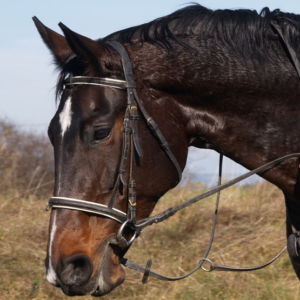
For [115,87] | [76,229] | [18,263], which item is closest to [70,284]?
[76,229]

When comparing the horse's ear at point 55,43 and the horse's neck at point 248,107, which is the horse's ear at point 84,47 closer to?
the horse's ear at point 55,43

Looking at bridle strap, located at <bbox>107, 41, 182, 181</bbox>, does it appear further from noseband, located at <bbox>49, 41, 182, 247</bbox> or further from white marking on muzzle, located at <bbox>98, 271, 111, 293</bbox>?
white marking on muzzle, located at <bbox>98, 271, 111, 293</bbox>

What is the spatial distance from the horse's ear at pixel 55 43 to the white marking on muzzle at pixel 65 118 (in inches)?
13.5

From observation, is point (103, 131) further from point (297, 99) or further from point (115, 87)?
point (297, 99)

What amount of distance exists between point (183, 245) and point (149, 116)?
4.21 m

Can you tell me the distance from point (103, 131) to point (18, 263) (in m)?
3.70

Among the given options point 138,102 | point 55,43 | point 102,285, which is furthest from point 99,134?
point 102,285

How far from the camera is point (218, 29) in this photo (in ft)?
12.7

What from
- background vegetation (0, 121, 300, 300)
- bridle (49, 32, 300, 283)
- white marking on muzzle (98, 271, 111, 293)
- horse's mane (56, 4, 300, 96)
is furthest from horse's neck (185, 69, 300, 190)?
background vegetation (0, 121, 300, 300)

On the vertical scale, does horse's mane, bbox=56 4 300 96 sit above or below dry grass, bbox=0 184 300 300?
above

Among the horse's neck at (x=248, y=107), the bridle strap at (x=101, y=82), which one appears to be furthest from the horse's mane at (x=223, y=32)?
the bridle strap at (x=101, y=82)

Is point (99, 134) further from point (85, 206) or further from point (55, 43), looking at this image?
point (55, 43)

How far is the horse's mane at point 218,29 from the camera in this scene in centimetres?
386

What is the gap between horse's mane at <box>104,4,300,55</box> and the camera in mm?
3859
